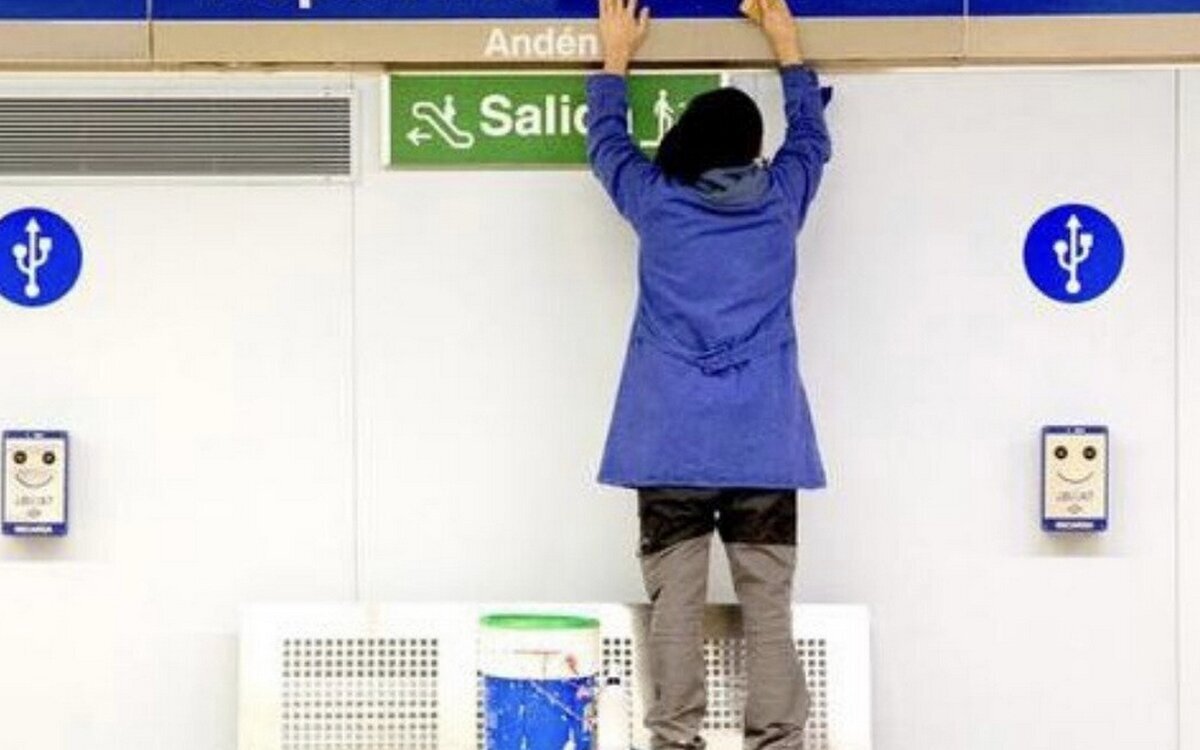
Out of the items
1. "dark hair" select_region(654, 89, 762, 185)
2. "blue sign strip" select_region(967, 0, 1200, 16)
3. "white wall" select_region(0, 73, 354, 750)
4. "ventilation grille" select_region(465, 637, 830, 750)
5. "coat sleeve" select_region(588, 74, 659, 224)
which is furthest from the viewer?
"white wall" select_region(0, 73, 354, 750)

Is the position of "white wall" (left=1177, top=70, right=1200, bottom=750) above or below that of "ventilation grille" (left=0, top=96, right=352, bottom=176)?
below

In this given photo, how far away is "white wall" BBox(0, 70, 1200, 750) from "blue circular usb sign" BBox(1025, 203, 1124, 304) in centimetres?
4

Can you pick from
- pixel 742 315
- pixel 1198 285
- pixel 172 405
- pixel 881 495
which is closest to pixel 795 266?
pixel 742 315

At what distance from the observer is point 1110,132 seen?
164 inches

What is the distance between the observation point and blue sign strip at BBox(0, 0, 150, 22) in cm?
412

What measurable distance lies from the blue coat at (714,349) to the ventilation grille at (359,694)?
24.4 inches

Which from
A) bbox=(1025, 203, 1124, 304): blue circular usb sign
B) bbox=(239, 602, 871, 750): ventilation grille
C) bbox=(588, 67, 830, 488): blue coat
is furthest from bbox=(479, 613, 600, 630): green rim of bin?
bbox=(1025, 203, 1124, 304): blue circular usb sign

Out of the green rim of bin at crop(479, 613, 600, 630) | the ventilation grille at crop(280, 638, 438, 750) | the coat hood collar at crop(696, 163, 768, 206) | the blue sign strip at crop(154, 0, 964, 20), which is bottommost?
the ventilation grille at crop(280, 638, 438, 750)

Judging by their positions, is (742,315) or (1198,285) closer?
(742,315)

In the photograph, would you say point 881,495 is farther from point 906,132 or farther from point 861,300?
point 906,132

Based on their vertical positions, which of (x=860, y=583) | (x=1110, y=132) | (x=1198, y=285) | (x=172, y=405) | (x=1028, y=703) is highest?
(x=1110, y=132)

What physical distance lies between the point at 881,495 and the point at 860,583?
0.21 meters

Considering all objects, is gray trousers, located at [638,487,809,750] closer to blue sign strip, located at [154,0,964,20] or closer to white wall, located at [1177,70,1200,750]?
white wall, located at [1177,70,1200,750]

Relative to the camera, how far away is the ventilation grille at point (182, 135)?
4.18m
